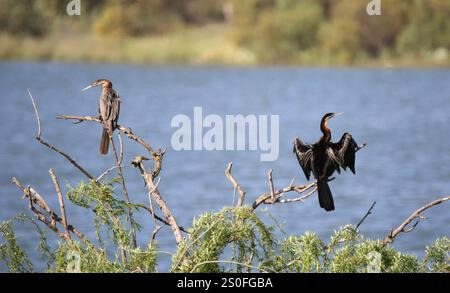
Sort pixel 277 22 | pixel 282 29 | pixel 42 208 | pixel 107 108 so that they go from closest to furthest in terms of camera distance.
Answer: pixel 42 208
pixel 107 108
pixel 282 29
pixel 277 22

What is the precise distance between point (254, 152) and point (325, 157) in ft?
84.0

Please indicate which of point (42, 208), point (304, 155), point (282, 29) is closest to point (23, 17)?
point (282, 29)

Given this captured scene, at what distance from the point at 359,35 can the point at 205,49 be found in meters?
10.7

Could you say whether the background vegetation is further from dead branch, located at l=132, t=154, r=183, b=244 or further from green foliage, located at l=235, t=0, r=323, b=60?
green foliage, located at l=235, t=0, r=323, b=60

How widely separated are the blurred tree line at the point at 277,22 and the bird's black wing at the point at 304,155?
1210 inches

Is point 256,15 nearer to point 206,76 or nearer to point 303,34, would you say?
point 303,34

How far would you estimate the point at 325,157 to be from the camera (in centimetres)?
379

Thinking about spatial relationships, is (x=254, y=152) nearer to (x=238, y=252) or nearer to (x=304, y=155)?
(x=304, y=155)

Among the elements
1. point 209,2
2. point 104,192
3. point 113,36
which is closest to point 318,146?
point 104,192

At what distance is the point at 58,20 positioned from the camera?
134 feet

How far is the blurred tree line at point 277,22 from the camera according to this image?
124 feet

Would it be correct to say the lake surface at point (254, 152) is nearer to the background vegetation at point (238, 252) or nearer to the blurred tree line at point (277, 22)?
the background vegetation at point (238, 252)

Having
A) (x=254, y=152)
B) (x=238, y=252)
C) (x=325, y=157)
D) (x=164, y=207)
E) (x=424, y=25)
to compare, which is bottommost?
(x=254, y=152)
